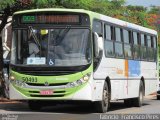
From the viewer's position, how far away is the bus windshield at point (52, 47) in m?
18.7

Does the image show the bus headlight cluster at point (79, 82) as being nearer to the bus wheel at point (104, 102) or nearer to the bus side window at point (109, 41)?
the bus wheel at point (104, 102)

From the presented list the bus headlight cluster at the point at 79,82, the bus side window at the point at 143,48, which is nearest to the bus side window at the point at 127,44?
the bus side window at the point at 143,48

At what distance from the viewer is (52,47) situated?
18812 millimetres

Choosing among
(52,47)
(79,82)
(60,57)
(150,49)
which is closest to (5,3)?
(52,47)

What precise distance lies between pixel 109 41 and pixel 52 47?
2646 millimetres

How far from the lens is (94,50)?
18875 mm

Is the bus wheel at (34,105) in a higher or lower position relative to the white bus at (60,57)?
lower

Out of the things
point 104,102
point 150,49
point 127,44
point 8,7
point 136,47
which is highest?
point 8,7

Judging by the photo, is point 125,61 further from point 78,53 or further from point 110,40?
point 78,53

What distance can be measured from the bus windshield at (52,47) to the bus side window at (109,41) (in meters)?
1.63

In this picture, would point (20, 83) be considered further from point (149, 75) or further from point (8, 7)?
point (149, 75)

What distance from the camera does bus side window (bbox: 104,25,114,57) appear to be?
20375 millimetres

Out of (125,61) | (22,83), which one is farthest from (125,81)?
(22,83)

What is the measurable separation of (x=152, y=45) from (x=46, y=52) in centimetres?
980
